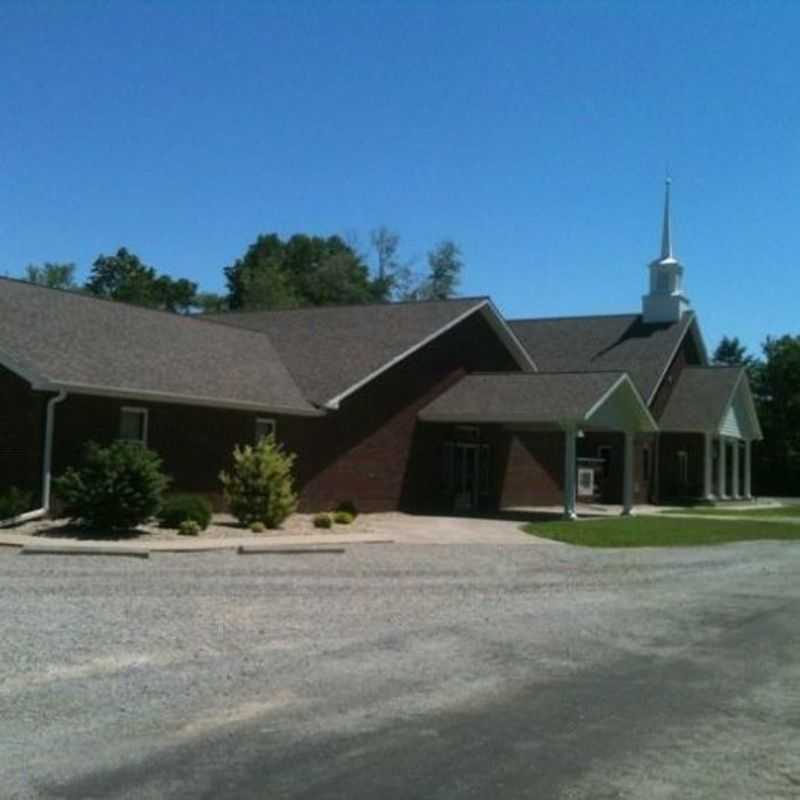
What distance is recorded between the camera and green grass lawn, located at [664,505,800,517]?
39.2 meters

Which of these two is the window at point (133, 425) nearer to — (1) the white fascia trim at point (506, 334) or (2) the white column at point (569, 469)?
(2) the white column at point (569, 469)

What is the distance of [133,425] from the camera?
24781mm

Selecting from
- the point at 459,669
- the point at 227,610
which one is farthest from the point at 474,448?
the point at 459,669

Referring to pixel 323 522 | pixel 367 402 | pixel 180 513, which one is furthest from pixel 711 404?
pixel 180 513

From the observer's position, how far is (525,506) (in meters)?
38.2

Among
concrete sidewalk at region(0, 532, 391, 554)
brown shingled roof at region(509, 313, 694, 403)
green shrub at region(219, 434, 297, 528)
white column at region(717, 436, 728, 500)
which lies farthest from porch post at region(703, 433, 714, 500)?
concrete sidewalk at region(0, 532, 391, 554)

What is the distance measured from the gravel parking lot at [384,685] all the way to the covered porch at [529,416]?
1412 cm

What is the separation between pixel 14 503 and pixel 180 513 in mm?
3035

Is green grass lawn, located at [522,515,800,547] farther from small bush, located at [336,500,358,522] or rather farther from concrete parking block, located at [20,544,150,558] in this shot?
concrete parking block, located at [20,544,150,558]

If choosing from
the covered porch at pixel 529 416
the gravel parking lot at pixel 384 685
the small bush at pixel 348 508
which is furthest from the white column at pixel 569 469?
the gravel parking lot at pixel 384 685

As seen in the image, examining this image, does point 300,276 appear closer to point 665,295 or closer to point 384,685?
point 665,295

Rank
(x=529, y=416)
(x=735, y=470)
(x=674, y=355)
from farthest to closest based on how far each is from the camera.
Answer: (x=735, y=470), (x=674, y=355), (x=529, y=416)

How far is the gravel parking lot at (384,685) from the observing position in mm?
6785

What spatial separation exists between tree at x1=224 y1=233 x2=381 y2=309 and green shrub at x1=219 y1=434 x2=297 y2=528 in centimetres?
4876
